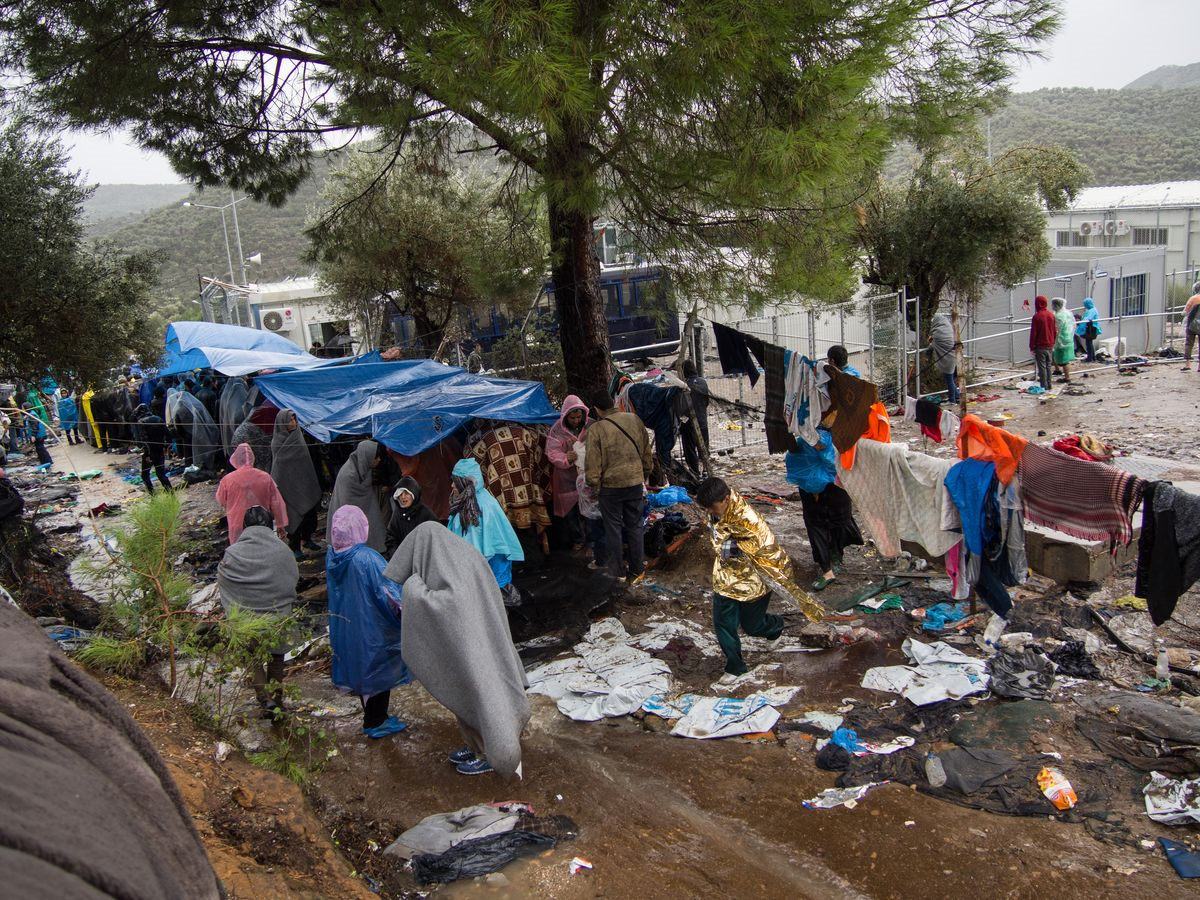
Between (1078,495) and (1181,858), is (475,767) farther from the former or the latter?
(1078,495)

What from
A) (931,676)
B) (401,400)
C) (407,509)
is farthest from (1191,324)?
(407,509)

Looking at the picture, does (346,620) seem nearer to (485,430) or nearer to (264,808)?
(264,808)

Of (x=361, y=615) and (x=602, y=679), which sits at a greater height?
(x=361, y=615)

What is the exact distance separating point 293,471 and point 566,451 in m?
3.21

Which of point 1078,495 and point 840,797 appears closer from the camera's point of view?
point 840,797

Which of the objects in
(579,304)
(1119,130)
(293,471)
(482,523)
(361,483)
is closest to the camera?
(482,523)

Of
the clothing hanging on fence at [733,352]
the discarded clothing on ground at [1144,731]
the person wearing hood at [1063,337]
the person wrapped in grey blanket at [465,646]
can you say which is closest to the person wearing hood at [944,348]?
the person wearing hood at [1063,337]

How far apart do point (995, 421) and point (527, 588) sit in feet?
13.2

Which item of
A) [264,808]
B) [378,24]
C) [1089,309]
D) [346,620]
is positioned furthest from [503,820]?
[1089,309]

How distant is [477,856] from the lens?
412cm

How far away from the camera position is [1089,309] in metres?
16.5

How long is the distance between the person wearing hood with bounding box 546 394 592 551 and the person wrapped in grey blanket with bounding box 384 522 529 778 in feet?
10.1

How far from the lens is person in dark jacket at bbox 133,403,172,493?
1216 cm

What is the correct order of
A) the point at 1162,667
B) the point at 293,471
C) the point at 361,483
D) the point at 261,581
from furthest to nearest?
1. the point at 293,471
2. the point at 361,483
3. the point at 261,581
4. the point at 1162,667
